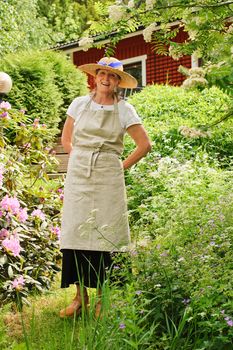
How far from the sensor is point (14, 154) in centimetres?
600

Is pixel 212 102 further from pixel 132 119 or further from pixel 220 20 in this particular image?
pixel 220 20

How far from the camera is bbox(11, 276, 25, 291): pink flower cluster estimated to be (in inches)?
195

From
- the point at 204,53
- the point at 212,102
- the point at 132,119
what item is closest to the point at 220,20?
the point at 204,53

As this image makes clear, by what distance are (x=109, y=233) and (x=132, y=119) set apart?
2.50ft

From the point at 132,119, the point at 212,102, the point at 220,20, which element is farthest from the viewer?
the point at 212,102

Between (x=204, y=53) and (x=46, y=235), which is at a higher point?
(x=204, y=53)

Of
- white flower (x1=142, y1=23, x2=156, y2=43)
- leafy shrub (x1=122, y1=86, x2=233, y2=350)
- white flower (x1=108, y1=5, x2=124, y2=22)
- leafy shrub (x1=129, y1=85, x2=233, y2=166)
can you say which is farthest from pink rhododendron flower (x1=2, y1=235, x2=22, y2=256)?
leafy shrub (x1=129, y1=85, x2=233, y2=166)

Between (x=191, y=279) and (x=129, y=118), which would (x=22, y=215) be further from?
(x=191, y=279)

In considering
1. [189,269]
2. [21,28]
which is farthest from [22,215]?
[21,28]

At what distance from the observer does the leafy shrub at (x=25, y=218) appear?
5180mm

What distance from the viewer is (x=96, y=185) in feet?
15.4

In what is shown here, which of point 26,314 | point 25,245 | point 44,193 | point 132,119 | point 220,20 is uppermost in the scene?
point 220,20

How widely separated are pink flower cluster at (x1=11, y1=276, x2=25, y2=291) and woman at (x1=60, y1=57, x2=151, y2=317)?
0.42m

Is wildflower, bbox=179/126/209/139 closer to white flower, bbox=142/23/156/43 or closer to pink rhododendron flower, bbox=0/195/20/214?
white flower, bbox=142/23/156/43
